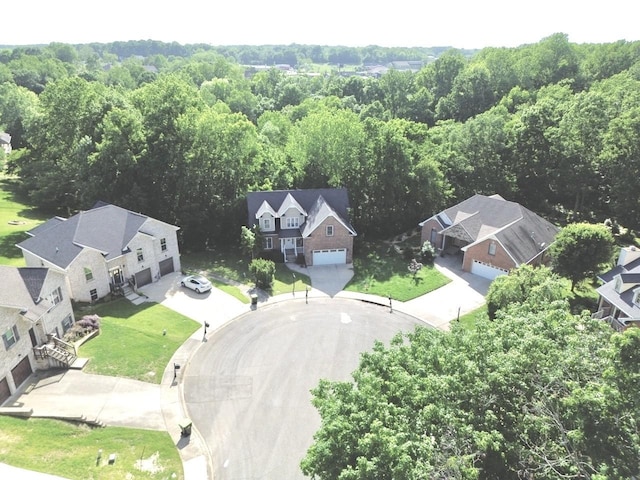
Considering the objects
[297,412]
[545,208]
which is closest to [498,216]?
[545,208]

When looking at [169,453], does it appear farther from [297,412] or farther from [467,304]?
[467,304]

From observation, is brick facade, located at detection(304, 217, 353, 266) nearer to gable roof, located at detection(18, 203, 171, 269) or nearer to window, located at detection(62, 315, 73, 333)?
gable roof, located at detection(18, 203, 171, 269)

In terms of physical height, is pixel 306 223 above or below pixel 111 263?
below

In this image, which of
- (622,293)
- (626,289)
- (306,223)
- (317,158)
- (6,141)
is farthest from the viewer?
(6,141)

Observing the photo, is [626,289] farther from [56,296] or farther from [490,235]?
[56,296]

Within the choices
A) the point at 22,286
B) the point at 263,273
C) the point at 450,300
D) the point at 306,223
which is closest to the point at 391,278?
the point at 450,300

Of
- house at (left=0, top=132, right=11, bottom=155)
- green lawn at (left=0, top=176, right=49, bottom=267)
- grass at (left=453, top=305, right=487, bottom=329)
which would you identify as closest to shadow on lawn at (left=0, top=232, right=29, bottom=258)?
green lawn at (left=0, top=176, right=49, bottom=267)
